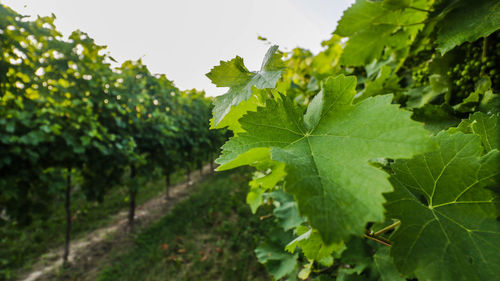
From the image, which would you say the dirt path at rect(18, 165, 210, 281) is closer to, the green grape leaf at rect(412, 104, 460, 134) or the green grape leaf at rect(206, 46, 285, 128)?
the green grape leaf at rect(206, 46, 285, 128)

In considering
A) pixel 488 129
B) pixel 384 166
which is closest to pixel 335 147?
pixel 384 166

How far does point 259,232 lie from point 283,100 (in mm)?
6053

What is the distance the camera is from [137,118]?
21.3 ft

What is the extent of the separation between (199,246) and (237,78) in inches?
244

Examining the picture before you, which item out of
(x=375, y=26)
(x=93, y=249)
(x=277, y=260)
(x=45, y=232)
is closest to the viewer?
(x=375, y=26)

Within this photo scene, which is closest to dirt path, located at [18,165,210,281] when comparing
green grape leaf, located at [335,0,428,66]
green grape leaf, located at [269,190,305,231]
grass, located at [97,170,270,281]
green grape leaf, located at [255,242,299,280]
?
grass, located at [97,170,270,281]

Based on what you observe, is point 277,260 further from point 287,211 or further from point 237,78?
point 237,78

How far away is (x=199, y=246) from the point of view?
6.02 m

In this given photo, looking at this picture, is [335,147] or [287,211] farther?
[287,211]

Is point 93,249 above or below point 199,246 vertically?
above

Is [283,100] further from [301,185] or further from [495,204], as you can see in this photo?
[495,204]

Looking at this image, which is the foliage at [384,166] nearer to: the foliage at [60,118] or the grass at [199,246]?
the foliage at [60,118]

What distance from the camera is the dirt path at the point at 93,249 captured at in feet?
17.7

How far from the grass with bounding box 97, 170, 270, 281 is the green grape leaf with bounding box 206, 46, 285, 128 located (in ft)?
14.8
